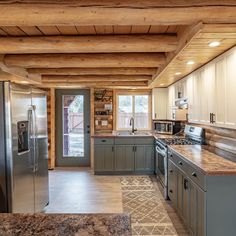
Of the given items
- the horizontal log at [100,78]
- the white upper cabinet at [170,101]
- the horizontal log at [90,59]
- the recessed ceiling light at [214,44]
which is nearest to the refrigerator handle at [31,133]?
the horizontal log at [90,59]

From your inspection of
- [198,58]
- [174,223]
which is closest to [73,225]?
[174,223]

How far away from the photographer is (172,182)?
154 inches

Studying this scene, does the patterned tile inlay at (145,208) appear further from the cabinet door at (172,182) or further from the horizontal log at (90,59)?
the horizontal log at (90,59)

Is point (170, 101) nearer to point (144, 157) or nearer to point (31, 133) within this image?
point (144, 157)

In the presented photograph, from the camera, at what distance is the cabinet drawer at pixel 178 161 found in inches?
124

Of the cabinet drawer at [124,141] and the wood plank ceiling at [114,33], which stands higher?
the wood plank ceiling at [114,33]

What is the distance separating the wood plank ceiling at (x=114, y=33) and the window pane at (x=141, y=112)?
7.79 feet

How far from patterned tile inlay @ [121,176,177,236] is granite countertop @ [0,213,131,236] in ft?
6.42

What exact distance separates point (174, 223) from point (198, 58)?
7.15ft

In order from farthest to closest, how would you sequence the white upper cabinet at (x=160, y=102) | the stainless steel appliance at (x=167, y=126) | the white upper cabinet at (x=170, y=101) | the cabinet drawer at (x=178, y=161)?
the white upper cabinet at (x=160, y=102) < the stainless steel appliance at (x=167, y=126) < the white upper cabinet at (x=170, y=101) < the cabinet drawer at (x=178, y=161)

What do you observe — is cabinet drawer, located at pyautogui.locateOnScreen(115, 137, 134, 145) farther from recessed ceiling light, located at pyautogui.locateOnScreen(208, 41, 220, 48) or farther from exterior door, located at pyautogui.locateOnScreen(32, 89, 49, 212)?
recessed ceiling light, located at pyautogui.locateOnScreen(208, 41, 220, 48)

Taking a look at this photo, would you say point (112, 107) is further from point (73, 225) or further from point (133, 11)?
point (73, 225)

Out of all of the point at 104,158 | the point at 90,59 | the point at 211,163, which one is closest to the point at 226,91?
the point at 211,163

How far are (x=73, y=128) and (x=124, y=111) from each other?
4.82 feet
